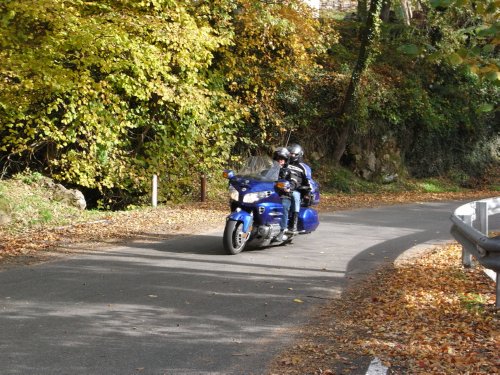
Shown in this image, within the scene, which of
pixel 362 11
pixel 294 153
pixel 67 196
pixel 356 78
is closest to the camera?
pixel 294 153

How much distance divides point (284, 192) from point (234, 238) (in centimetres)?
137

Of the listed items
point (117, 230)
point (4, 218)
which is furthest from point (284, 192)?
point (4, 218)

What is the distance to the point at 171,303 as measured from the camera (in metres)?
7.84

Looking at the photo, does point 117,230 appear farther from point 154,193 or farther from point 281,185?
point 154,193

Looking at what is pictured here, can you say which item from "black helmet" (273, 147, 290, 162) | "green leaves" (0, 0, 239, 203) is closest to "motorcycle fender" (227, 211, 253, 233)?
"black helmet" (273, 147, 290, 162)

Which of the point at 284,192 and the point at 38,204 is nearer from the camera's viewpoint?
the point at 284,192

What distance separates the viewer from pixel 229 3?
19.6 meters

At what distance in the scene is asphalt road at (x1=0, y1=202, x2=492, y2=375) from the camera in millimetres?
5844

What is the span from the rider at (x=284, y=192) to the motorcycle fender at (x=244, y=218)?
773 mm

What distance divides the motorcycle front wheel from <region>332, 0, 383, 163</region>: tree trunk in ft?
50.1

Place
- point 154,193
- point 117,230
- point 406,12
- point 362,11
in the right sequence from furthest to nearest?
point 362,11 < point 406,12 < point 154,193 < point 117,230

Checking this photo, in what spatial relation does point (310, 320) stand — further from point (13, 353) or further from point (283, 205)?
point (283, 205)

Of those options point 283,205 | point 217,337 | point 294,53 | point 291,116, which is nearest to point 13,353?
point 217,337

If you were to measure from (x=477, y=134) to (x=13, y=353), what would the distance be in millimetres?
28082
